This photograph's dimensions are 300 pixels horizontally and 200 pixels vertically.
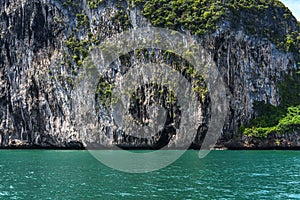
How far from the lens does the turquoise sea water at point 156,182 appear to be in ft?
73.8

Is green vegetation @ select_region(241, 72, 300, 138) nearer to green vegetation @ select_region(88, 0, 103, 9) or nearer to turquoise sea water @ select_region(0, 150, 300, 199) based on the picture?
turquoise sea water @ select_region(0, 150, 300, 199)

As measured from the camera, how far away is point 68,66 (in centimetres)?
6744

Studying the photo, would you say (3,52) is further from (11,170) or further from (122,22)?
(11,170)

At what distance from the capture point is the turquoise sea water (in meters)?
22.5

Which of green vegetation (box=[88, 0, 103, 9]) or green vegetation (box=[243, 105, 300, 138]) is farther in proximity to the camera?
green vegetation (box=[88, 0, 103, 9])

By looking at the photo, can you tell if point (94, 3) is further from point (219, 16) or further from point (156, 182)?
point (156, 182)

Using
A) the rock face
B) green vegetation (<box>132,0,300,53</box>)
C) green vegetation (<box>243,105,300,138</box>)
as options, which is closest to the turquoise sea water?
green vegetation (<box>243,105,300,138</box>)

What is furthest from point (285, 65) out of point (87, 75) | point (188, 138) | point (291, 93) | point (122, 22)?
point (87, 75)

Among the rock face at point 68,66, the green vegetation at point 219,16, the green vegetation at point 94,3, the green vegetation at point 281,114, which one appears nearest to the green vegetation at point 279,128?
the green vegetation at point 281,114

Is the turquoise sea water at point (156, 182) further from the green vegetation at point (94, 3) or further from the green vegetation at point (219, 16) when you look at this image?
the green vegetation at point (94, 3)

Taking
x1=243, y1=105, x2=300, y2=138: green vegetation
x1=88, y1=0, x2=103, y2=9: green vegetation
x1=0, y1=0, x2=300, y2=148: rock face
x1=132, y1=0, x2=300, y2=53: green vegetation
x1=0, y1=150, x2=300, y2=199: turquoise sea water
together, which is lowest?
x1=0, y1=150, x2=300, y2=199: turquoise sea water

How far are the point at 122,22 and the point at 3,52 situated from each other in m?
21.6

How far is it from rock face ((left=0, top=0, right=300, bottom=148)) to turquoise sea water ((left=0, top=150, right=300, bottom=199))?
29.2m

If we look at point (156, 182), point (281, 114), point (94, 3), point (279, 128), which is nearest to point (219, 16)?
point (281, 114)
